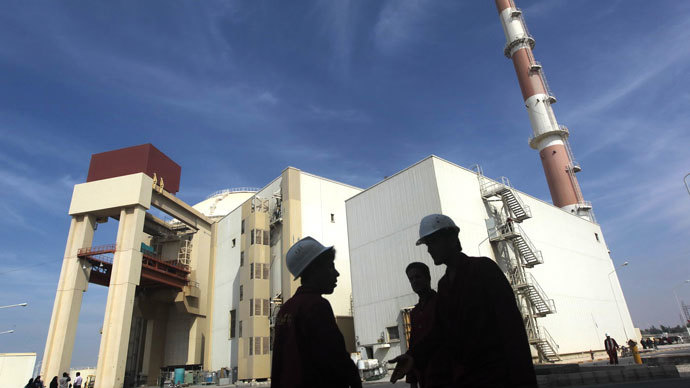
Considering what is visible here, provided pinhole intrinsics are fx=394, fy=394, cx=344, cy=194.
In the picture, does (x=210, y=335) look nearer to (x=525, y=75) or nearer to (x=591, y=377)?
(x=591, y=377)

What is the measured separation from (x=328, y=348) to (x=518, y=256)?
24976 mm

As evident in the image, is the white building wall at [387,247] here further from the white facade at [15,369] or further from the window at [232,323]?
the white facade at [15,369]

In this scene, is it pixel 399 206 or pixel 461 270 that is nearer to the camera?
pixel 461 270

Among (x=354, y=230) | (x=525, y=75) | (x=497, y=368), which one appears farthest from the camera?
(x=525, y=75)

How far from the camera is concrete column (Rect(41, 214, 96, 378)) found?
87.1ft

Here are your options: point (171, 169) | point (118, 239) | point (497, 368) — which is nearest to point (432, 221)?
point (497, 368)

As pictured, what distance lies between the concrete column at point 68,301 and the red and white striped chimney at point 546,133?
1677 inches

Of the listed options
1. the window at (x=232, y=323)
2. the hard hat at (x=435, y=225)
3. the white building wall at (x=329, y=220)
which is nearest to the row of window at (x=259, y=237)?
the white building wall at (x=329, y=220)

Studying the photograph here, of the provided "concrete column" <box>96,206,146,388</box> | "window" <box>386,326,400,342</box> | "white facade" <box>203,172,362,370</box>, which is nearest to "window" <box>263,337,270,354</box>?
"white facade" <box>203,172,362,370</box>

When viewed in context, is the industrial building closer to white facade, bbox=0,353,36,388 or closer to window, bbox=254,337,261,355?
window, bbox=254,337,261,355

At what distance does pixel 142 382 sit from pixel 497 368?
45.2 m

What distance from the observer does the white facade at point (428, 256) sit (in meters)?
24.2

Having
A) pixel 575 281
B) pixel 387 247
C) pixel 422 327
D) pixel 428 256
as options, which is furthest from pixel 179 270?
pixel 422 327

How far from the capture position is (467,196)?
83.1 ft
